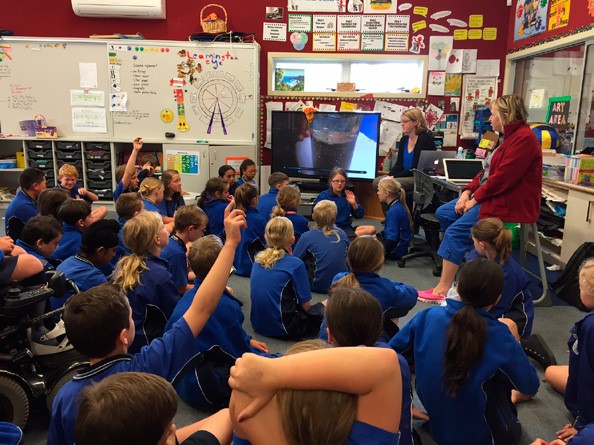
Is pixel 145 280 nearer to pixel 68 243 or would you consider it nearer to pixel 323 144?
pixel 68 243

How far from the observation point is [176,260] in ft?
8.98

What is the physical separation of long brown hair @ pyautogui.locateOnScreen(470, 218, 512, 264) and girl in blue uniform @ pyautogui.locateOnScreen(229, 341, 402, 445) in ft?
6.00

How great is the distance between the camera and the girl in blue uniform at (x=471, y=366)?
1.66 metres

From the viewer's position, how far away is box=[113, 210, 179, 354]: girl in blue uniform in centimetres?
221

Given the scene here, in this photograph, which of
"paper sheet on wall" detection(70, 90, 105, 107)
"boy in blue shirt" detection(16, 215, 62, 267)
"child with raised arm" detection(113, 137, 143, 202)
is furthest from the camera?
"paper sheet on wall" detection(70, 90, 105, 107)

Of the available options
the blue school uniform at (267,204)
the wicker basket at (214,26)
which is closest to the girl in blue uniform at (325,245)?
the blue school uniform at (267,204)

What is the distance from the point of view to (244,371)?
910mm

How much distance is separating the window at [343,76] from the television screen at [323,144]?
450mm

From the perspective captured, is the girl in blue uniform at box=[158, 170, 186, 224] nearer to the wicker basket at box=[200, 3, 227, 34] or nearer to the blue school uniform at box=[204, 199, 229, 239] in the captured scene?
the blue school uniform at box=[204, 199, 229, 239]

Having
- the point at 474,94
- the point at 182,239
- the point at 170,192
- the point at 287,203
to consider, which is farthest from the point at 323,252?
the point at 474,94

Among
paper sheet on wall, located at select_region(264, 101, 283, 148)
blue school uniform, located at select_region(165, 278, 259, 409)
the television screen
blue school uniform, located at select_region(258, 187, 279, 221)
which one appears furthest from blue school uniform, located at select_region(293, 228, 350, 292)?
paper sheet on wall, located at select_region(264, 101, 283, 148)

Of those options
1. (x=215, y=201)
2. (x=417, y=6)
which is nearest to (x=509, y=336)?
(x=215, y=201)

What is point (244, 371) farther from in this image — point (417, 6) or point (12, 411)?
point (417, 6)

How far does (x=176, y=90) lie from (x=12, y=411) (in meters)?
4.62
